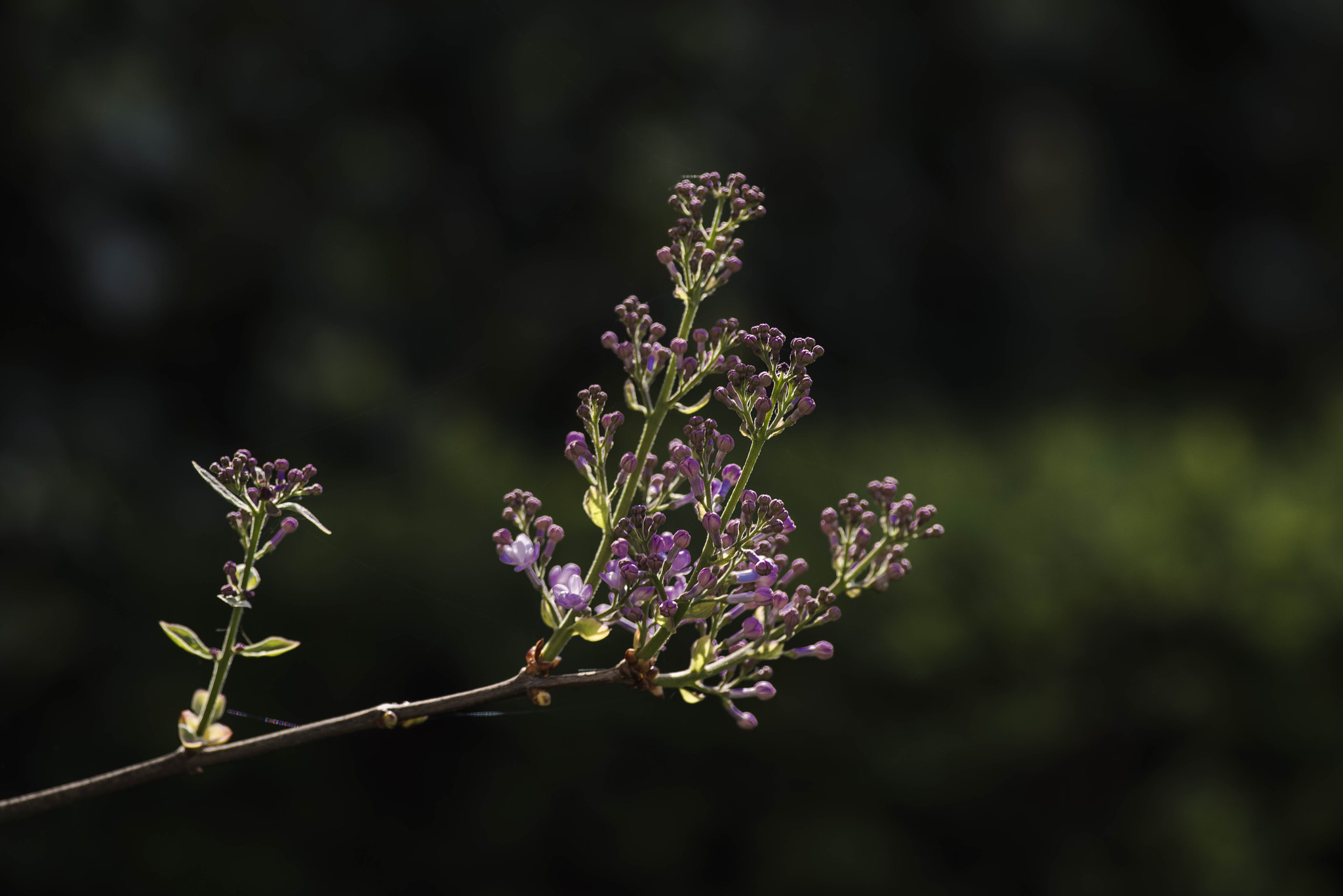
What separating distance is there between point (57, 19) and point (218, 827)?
16.0ft

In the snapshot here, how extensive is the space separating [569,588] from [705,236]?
44cm

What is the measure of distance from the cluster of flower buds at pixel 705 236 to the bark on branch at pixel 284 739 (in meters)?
0.44

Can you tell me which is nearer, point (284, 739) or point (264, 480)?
point (284, 739)

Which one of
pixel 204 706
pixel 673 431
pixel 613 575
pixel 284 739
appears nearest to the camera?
pixel 284 739

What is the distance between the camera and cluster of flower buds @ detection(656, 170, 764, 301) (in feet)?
3.81

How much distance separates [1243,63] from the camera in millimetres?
9383

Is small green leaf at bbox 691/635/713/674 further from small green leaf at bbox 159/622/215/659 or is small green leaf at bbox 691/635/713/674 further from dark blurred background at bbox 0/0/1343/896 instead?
dark blurred background at bbox 0/0/1343/896

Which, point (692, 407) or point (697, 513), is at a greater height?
point (692, 407)

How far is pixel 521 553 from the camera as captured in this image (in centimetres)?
120

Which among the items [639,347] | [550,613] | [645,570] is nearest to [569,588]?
[550,613]

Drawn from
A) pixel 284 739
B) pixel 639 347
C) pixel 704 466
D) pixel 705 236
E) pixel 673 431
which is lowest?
pixel 284 739

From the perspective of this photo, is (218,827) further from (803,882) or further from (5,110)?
(5,110)

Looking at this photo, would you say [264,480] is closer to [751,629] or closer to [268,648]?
[268,648]

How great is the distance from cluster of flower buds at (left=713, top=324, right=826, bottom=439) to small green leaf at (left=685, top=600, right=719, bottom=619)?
18 cm
